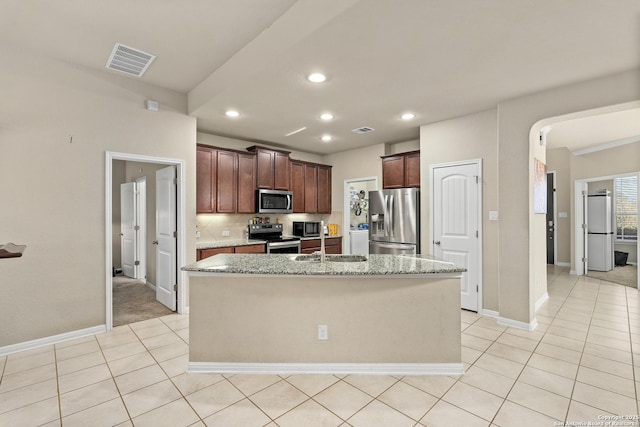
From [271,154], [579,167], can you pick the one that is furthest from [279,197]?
[579,167]

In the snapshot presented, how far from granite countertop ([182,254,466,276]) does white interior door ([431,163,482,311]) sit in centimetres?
160

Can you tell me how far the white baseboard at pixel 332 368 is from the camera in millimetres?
2453

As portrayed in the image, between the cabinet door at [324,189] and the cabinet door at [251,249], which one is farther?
the cabinet door at [324,189]

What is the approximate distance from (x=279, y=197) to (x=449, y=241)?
9.50 feet

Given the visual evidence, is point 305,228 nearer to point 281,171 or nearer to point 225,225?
point 281,171

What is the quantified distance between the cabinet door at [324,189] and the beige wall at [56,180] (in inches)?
136

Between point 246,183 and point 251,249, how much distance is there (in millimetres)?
1113

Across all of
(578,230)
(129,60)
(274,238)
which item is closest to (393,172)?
(274,238)

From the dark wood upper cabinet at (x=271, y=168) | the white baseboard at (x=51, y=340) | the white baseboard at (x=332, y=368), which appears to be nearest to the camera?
the white baseboard at (x=332, y=368)

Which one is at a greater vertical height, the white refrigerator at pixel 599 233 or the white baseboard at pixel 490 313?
the white refrigerator at pixel 599 233

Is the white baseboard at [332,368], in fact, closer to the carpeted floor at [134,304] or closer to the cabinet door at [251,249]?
the carpeted floor at [134,304]

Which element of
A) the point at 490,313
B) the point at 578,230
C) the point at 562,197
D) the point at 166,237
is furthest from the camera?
the point at 562,197

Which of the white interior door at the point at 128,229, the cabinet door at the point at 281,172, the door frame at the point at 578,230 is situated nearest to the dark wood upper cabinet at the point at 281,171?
the cabinet door at the point at 281,172

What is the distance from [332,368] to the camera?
2.46 meters
